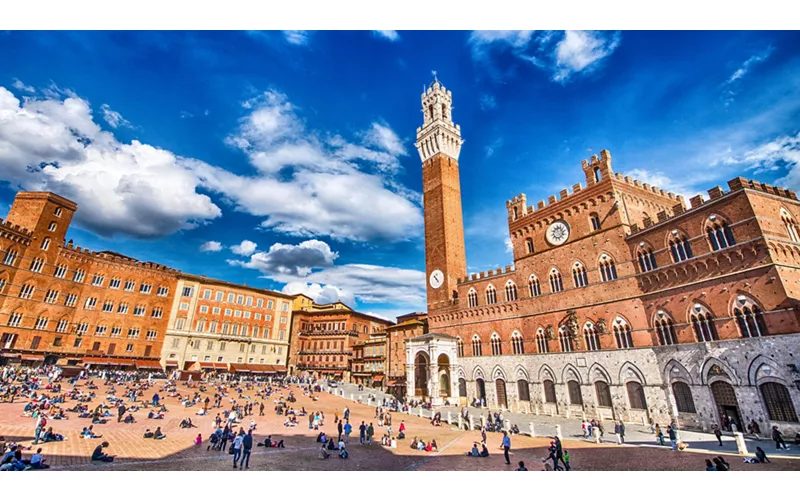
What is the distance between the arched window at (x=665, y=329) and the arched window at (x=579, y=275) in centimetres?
613

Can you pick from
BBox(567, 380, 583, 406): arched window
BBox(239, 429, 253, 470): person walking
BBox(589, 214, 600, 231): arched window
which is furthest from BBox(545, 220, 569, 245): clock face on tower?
BBox(239, 429, 253, 470): person walking

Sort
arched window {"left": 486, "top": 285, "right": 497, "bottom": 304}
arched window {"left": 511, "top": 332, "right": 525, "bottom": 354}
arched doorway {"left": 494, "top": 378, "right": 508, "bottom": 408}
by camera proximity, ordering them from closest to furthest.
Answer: arched window {"left": 511, "top": 332, "right": 525, "bottom": 354} → arched doorway {"left": 494, "top": 378, "right": 508, "bottom": 408} → arched window {"left": 486, "top": 285, "right": 497, "bottom": 304}

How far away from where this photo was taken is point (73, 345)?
4200 cm

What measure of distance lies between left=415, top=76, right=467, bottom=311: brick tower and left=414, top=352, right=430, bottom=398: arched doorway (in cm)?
683

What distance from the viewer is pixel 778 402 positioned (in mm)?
19391

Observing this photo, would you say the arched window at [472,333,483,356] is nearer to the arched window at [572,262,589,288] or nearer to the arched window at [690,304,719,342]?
the arched window at [572,262,589,288]

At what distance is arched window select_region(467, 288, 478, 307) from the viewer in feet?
133

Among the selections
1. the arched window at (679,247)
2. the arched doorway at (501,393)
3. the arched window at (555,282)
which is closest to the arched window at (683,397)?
the arched window at (679,247)

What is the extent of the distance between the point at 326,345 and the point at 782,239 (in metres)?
54.0

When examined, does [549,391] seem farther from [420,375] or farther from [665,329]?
[420,375]

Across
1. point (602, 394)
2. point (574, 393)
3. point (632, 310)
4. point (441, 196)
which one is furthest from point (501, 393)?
point (441, 196)

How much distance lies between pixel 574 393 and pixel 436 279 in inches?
808

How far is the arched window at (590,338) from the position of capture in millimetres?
29311

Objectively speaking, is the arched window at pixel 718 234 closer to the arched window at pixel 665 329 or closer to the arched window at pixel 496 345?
the arched window at pixel 665 329
